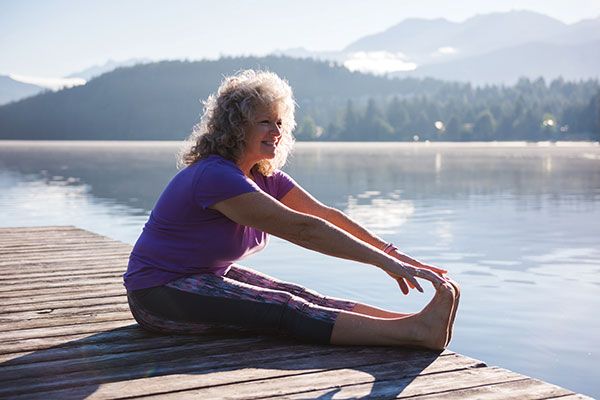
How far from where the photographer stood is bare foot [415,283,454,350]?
371cm

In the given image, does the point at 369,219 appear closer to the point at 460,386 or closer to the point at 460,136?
the point at 460,386

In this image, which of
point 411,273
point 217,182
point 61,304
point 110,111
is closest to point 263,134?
point 217,182

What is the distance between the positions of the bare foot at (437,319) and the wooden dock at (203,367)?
0.07 m

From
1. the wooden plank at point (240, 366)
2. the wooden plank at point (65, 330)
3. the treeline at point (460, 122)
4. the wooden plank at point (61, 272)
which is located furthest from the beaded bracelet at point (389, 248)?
the treeline at point (460, 122)

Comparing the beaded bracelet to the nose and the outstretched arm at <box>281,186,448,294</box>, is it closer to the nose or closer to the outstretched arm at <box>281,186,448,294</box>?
the outstretched arm at <box>281,186,448,294</box>

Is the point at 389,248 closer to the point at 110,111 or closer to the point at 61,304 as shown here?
the point at 61,304

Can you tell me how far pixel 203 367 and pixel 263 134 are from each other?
43.9 inches

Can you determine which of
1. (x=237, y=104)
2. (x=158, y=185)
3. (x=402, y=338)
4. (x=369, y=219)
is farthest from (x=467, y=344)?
(x=158, y=185)

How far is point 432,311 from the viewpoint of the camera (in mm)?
3760

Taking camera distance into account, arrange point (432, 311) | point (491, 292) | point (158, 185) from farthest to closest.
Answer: point (158, 185)
point (491, 292)
point (432, 311)

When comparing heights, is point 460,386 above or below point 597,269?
above

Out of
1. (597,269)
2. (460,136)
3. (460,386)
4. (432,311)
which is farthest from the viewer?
(460,136)

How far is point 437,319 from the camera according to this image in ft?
12.3

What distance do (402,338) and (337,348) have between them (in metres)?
0.31
